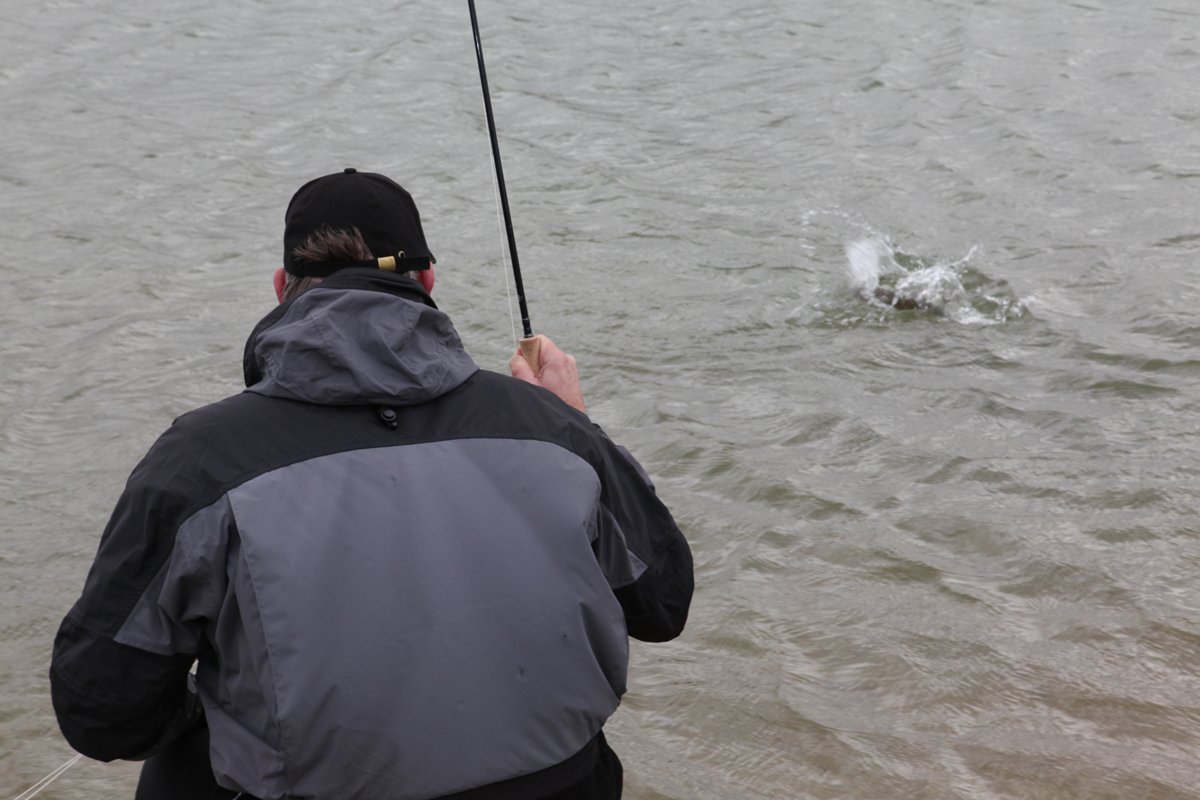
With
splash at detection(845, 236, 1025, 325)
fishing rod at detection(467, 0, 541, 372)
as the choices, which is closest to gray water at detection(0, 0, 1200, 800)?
splash at detection(845, 236, 1025, 325)

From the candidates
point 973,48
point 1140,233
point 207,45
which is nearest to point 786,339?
point 1140,233

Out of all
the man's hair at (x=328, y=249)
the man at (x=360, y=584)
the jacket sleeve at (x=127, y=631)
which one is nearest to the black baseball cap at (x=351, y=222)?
the man's hair at (x=328, y=249)

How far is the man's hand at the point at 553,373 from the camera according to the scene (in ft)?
9.45

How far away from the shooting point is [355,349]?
Answer: 7.18 ft

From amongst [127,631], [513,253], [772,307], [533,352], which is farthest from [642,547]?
[772,307]

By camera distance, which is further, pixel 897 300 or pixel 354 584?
pixel 897 300

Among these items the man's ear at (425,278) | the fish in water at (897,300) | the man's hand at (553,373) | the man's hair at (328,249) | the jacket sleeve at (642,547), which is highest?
the man's hair at (328,249)

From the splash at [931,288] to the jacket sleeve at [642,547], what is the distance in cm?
497

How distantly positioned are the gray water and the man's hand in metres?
1.37

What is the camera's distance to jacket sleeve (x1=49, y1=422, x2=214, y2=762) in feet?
6.87

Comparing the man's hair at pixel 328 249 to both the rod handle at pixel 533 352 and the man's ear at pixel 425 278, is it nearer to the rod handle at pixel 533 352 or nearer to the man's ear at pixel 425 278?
the man's ear at pixel 425 278

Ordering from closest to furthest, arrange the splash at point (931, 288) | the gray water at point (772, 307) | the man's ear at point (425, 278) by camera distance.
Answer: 1. the man's ear at point (425, 278)
2. the gray water at point (772, 307)
3. the splash at point (931, 288)

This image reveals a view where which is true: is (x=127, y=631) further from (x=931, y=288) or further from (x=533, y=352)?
(x=931, y=288)

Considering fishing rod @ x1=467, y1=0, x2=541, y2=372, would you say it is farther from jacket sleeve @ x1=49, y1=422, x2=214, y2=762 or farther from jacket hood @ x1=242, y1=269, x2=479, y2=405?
jacket sleeve @ x1=49, y1=422, x2=214, y2=762
